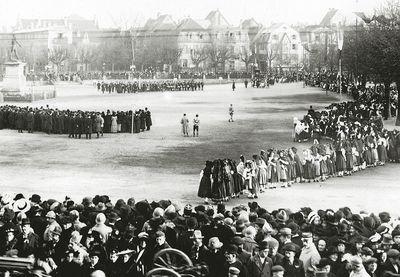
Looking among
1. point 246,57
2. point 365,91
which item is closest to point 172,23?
point 246,57

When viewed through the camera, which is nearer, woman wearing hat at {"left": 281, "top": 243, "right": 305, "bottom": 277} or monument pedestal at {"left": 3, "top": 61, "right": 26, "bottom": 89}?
woman wearing hat at {"left": 281, "top": 243, "right": 305, "bottom": 277}

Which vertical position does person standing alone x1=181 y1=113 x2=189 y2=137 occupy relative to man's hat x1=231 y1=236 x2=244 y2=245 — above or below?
above

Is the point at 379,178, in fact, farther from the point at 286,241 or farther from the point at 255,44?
the point at 255,44

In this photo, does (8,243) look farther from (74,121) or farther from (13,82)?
(13,82)

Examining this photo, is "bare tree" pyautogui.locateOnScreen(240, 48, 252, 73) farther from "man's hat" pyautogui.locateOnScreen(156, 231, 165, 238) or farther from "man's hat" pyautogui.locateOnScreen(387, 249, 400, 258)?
"man's hat" pyautogui.locateOnScreen(387, 249, 400, 258)

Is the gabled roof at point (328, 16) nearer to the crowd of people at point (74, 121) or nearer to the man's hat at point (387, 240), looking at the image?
the crowd of people at point (74, 121)

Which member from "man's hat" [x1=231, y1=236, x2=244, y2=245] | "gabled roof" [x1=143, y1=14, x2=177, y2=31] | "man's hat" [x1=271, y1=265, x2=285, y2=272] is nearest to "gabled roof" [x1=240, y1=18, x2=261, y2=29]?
"gabled roof" [x1=143, y1=14, x2=177, y2=31]
